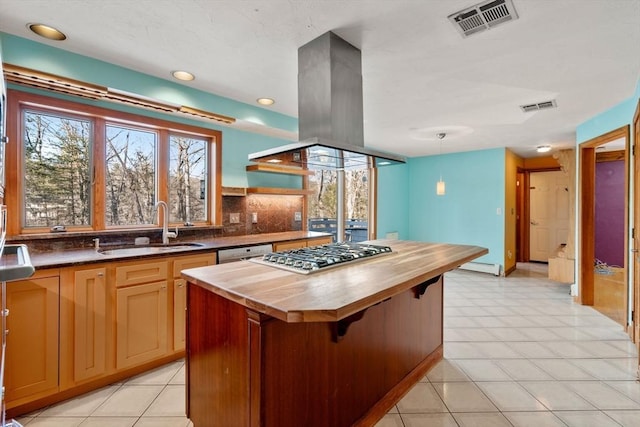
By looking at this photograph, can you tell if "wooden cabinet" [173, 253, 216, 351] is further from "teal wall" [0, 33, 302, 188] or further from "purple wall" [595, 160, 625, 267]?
"purple wall" [595, 160, 625, 267]

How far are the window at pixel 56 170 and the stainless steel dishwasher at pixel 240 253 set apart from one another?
3.80ft

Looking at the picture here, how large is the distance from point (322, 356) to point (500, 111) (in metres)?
3.41

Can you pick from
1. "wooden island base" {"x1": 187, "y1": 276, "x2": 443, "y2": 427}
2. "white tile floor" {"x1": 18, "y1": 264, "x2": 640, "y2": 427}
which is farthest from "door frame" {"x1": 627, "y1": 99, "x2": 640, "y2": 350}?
"wooden island base" {"x1": 187, "y1": 276, "x2": 443, "y2": 427}

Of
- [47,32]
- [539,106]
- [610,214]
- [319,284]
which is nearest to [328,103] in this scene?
[319,284]

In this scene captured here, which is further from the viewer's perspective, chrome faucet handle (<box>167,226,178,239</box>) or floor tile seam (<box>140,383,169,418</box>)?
chrome faucet handle (<box>167,226,178,239</box>)

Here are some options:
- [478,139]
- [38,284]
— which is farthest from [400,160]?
[478,139]

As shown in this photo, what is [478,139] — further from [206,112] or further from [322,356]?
[322,356]

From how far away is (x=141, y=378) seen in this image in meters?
2.36

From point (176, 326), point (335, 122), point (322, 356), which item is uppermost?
point (335, 122)

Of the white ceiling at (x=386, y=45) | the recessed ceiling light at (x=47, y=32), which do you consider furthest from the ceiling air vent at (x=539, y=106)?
the recessed ceiling light at (x=47, y=32)

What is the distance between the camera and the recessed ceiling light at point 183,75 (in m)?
2.57

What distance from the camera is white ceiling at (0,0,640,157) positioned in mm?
1751

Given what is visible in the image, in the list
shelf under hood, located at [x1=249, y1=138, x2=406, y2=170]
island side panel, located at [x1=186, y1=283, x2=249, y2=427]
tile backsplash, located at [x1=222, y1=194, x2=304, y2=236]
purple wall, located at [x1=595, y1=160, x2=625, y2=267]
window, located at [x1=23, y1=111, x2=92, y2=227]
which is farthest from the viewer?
purple wall, located at [x1=595, y1=160, x2=625, y2=267]

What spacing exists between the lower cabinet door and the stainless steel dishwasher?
1.72ft
